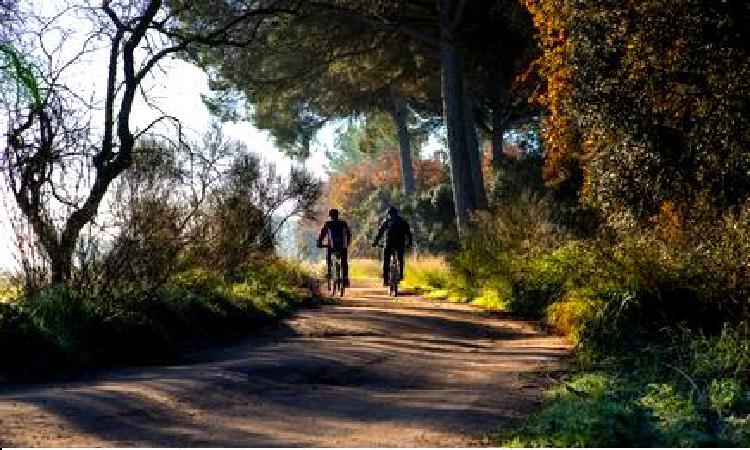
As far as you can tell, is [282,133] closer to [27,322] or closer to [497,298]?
[497,298]

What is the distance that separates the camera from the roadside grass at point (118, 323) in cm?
857

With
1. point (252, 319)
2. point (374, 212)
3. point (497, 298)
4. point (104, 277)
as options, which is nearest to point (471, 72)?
point (497, 298)

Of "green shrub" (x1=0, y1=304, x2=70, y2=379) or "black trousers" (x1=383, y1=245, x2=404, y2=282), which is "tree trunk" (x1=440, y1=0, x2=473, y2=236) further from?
"green shrub" (x1=0, y1=304, x2=70, y2=379)

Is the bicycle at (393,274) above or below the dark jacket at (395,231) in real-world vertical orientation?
below

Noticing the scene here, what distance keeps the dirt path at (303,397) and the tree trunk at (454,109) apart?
441 inches

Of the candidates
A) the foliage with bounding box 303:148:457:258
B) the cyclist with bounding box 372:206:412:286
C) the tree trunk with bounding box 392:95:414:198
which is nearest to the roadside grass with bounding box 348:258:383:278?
the foliage with bounding box 303:148:457:258

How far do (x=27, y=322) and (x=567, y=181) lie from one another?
16813 millimetres

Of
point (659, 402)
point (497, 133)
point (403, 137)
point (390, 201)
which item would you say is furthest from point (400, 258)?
point (390, 201)

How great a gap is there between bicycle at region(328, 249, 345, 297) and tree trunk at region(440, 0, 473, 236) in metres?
3.99

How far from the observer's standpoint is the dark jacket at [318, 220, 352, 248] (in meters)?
18.7

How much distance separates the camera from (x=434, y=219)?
40.5 meters

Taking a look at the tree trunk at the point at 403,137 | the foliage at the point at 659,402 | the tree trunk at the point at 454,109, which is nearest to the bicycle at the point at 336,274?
the tree trunk at the point at 454,109

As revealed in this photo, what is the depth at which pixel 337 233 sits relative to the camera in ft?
61.9

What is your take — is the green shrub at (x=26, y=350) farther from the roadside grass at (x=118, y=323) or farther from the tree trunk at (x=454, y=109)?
the tree trunk at (x=454, y=109)
